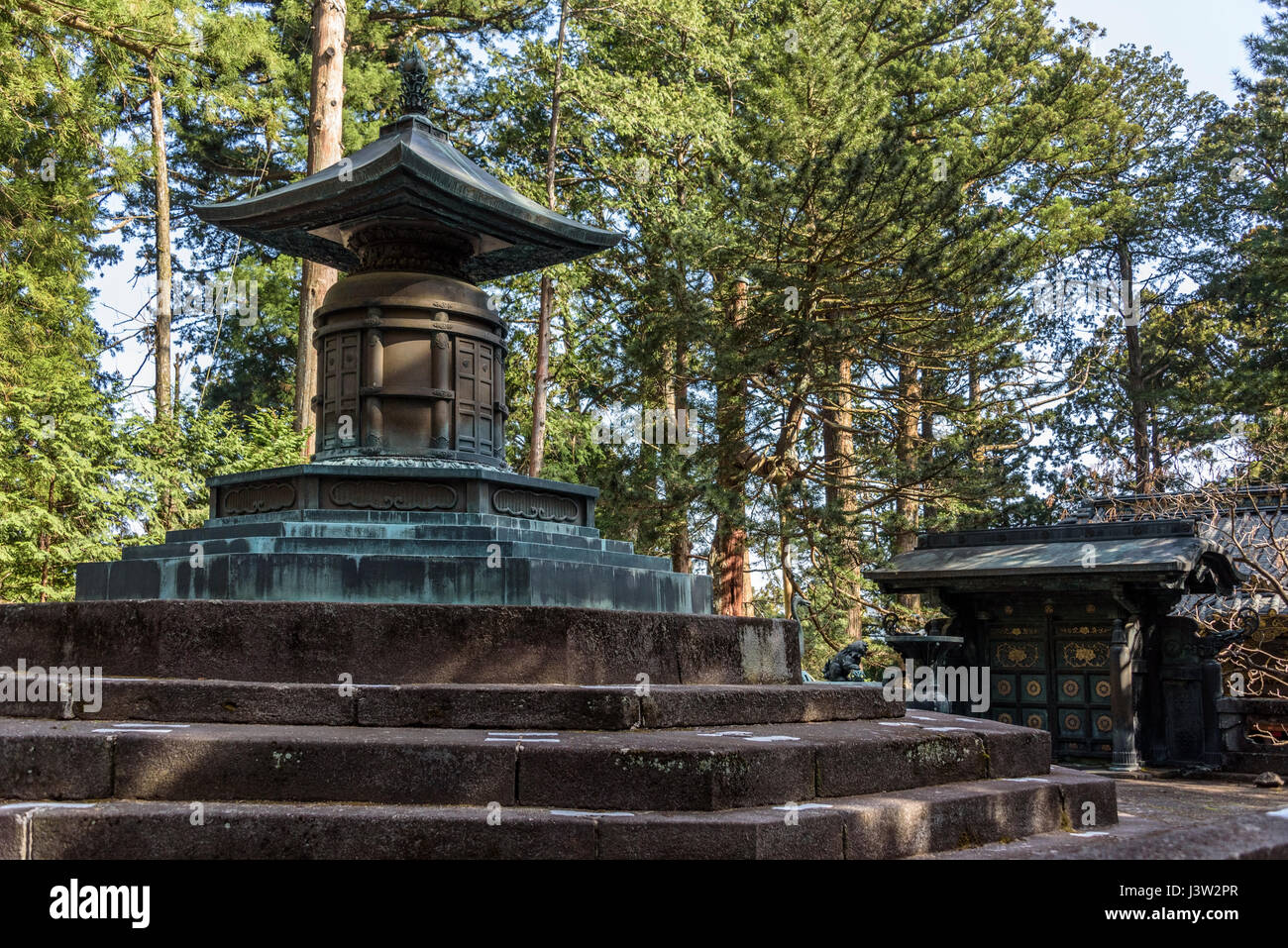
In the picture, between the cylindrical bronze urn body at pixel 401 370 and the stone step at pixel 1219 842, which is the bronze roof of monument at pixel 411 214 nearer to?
the cylindrical bronze urn body at pixel 401 370

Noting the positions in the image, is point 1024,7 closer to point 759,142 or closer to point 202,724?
point 759,142

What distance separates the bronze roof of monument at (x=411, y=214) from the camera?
7246mm

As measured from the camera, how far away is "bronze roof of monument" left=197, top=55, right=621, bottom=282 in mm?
7246

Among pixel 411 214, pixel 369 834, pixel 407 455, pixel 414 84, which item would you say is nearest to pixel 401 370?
pixel 407 455

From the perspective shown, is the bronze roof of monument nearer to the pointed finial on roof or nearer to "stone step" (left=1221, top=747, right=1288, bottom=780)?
the pointed finial on roof

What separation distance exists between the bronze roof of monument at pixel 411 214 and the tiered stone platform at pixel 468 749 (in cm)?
306

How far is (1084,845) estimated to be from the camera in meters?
4.93

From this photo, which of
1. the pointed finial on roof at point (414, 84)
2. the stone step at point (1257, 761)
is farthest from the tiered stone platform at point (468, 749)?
the stone step at point (1257, 761)

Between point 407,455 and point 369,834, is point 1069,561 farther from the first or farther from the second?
point 369,834

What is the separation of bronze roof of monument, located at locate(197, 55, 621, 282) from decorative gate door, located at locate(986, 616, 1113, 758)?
8.91 metres

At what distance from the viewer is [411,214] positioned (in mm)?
7652

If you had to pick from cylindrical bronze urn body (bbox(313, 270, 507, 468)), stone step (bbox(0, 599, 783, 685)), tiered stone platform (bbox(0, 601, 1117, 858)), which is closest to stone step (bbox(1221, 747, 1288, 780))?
tiered stone platform (bbox(0, 601, 1117, 858))

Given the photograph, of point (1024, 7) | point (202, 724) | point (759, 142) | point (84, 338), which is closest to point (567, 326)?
point (759, 142)

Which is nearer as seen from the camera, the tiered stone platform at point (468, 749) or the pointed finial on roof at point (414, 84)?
the tiered stone platform at point (468, 749)
